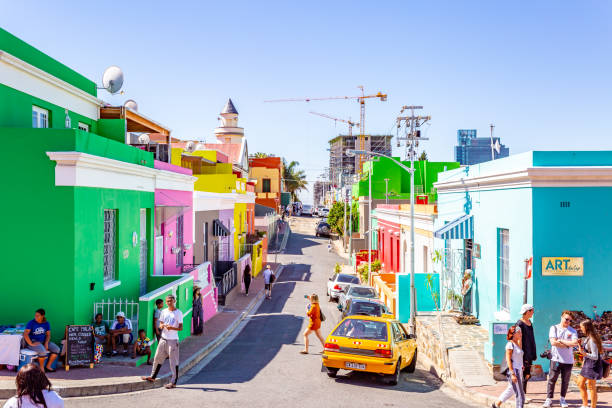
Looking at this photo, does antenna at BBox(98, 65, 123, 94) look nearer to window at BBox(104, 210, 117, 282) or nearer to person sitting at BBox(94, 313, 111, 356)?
window at BBox(104, 210, 117, 282)

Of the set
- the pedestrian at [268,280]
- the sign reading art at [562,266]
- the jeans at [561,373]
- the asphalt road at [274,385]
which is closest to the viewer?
the jeans at [561,373]

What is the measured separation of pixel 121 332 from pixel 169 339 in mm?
2046

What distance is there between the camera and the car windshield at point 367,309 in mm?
17578

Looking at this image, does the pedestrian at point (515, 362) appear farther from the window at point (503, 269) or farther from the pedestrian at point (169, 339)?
the pedestrian at point (169, 339)

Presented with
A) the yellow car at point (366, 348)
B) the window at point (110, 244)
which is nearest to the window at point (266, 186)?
the window at point (110, 244)

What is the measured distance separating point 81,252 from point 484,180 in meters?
10.0

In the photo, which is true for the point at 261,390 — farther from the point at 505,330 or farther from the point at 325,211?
the point at 325,211

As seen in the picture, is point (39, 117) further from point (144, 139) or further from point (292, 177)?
point (292, 177)

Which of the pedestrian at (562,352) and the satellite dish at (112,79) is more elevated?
the satellite dish at (112,79)

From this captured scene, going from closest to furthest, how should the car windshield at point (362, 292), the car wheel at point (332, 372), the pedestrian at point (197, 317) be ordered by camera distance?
1. the car wheel at point (332, 372)
2. the pedestrian at point (197, 317)
3. the car windshield at point (362, 292)

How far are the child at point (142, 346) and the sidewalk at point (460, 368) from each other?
6.47m

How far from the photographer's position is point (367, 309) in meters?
17.7

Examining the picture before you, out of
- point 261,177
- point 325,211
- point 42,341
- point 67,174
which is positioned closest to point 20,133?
point 67,174

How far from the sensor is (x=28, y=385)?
16.6 ft
